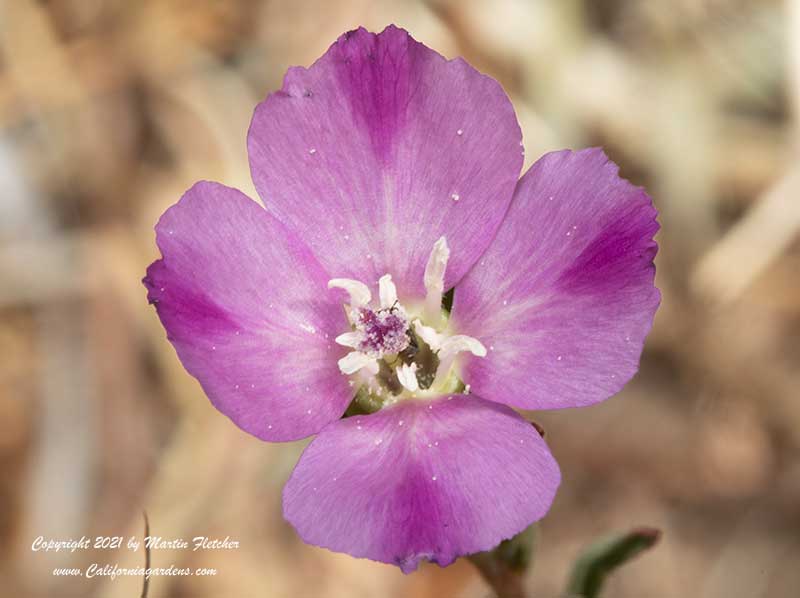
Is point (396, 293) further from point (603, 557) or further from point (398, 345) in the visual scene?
point (603, 557)

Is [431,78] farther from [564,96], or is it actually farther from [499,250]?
[564,96]

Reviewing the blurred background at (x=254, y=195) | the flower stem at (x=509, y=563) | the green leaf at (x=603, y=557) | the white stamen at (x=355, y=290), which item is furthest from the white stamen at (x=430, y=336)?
the blurred background at (x=254, y=195)

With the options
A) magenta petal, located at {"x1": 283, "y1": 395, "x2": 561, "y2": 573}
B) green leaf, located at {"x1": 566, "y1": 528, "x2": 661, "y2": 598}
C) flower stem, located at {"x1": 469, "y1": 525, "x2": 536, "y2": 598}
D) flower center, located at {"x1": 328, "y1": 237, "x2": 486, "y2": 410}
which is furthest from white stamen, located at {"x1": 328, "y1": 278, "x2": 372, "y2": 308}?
green leaf, located at {"x1": 566, "y1": 528, "x2": 661, "y2": 598}

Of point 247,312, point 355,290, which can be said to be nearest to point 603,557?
point 355,290

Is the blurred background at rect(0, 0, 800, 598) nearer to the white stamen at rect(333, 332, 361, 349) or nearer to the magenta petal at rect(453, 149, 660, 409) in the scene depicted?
the white stamen at rect(333, 332, 361, 349)

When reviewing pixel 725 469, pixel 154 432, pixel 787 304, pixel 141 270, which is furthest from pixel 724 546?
pixel 141 270
